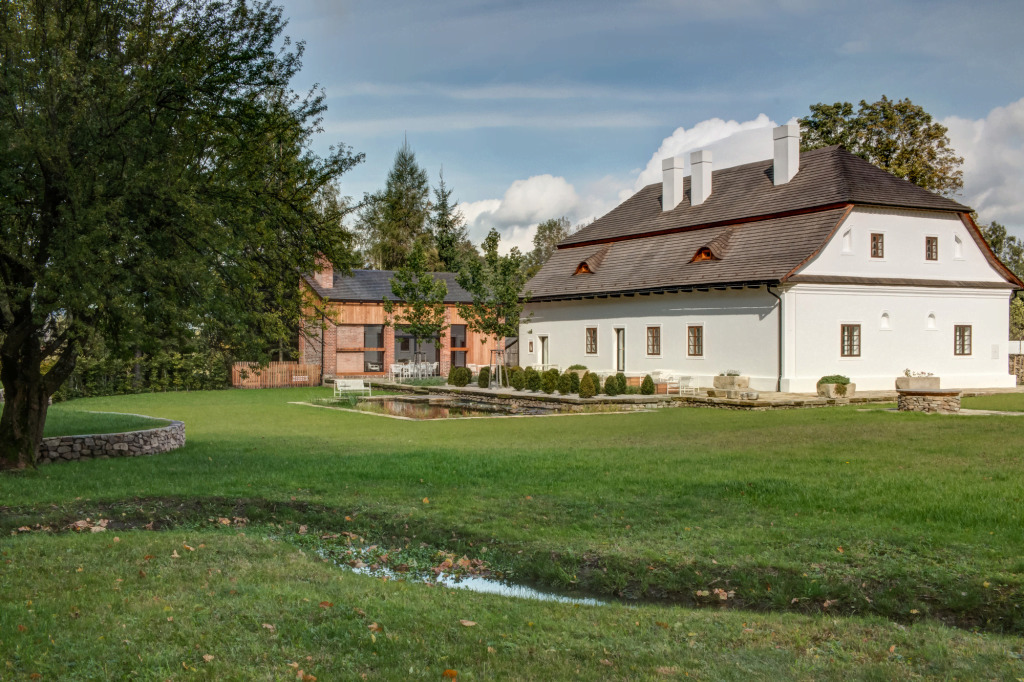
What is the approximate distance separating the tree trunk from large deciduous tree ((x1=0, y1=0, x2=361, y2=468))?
0.07 ft

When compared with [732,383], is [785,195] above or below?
above

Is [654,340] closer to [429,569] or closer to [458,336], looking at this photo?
[458,336]

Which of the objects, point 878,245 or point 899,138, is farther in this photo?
point 899,138

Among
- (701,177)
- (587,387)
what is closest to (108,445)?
(587,387)

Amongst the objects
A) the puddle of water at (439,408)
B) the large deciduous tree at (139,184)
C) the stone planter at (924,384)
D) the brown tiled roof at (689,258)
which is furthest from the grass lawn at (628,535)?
the brown tiled roof at (689,258)

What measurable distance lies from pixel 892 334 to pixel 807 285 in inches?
161

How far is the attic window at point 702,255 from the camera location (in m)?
32.8

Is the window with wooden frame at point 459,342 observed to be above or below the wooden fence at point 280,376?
above

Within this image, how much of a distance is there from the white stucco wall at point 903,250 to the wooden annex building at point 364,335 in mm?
19454

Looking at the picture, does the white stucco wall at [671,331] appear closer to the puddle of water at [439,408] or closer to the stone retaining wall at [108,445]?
the puddle of water at [439,408]

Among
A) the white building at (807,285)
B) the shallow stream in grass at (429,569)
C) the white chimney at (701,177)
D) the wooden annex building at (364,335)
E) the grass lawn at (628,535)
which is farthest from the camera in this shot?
the wooden annex building at (364,335)

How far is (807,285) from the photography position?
29094 millimetres

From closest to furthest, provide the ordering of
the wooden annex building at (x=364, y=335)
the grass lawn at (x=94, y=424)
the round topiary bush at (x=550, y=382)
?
the grass lawn at (x=94, y=424)
the round topiary bush at (x=550, y=382)
the wooden annex building at (x=364, y=335)

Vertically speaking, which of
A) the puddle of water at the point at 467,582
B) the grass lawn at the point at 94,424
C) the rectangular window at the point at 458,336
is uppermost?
the rectangular window at the point at 458,336
